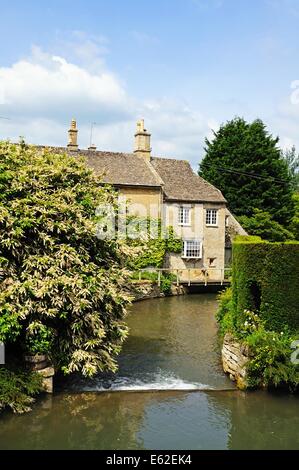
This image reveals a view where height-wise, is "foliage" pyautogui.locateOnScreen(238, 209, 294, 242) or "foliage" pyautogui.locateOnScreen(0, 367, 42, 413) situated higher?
"foliage" pyautogui.locateOnScreen(238, 209, 294, 242)

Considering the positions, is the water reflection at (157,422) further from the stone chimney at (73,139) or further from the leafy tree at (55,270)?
the stone chimney at (73,139)

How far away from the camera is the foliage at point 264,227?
46906mm

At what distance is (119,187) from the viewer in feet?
126

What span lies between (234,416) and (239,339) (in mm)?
3378

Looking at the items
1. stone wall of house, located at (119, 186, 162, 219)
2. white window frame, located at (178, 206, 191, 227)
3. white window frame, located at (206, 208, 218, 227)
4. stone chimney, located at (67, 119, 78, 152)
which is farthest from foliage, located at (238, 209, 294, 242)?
stone chimney, located at (67, 119, 78, 152)

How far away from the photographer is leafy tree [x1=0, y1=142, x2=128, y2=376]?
14.2 metres

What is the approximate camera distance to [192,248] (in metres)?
41.3

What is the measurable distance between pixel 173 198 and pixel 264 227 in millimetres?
11533

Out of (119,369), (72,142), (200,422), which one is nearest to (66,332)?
(119,369)

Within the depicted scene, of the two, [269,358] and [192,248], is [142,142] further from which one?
[269,358]

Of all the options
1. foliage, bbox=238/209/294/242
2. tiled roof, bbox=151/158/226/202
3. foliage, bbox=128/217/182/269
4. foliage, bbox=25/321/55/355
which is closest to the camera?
foliage, bbox=25/321/55/355

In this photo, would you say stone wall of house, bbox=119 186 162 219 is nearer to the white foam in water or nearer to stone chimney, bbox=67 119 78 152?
stone chimney, bbox=67 119 78 152

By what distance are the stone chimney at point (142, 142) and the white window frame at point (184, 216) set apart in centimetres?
551

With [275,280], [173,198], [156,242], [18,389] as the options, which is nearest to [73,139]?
[173,198]
